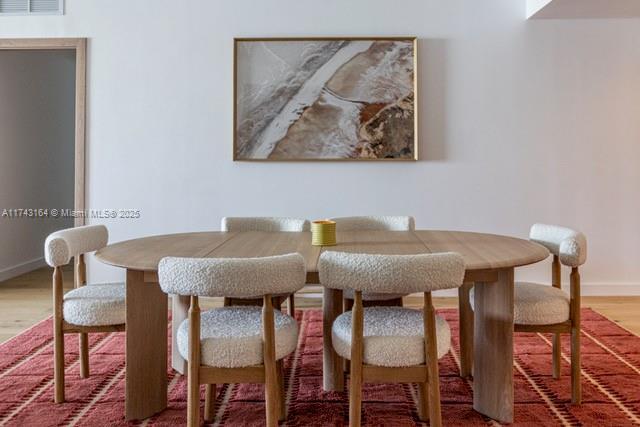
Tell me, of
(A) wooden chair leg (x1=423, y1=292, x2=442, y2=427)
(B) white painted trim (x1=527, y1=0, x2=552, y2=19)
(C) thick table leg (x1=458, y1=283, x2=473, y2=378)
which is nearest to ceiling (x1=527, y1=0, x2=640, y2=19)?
(B) white painted trim (x1=527, y1=0, x2=552, y2=19)

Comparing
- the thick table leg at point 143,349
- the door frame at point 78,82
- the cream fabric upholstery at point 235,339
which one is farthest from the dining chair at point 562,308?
the door frame at point 78,82

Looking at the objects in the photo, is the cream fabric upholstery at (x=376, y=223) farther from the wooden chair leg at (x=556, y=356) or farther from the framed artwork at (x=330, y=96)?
the framed artwork at (x=330, y=96)

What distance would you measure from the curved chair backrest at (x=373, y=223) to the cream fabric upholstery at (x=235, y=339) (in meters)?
1.01

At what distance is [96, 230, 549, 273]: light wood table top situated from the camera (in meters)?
1.82

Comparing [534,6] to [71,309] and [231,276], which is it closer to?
[231,276]

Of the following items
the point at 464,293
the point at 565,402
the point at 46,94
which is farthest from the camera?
the point at 46,94

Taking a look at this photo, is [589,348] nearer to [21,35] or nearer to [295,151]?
[295,151]

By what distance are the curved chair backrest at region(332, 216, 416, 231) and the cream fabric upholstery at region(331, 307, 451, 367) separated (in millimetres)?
973

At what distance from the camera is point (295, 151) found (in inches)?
155

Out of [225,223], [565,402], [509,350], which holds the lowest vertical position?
[565,402]

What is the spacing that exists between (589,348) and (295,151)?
2.37 m

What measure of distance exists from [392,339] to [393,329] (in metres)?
0.08

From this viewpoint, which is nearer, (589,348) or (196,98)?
(589,348)

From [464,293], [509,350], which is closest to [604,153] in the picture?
[464,293]
